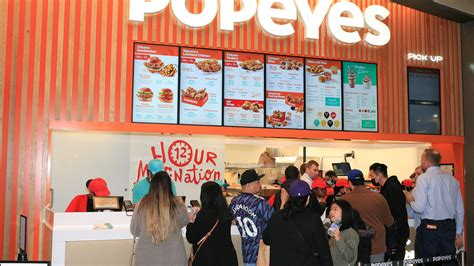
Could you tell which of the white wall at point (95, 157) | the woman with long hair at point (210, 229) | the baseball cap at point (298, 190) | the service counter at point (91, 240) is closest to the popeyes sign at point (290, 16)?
the white wall at point (95, 157)

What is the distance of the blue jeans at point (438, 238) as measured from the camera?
17.6 feet

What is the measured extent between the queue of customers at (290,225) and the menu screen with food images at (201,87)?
1.99 metres

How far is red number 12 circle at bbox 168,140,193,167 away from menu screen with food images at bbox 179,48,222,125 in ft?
3.18

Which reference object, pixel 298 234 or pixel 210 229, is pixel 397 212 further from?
pixel 298 234

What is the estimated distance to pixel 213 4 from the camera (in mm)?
6832

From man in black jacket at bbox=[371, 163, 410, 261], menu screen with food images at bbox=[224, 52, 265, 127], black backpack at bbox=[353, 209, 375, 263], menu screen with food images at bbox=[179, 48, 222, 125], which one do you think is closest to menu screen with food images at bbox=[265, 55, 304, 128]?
menu screen with food images at bbox=[224, 52, 265, 127]

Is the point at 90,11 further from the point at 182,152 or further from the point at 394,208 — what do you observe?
the point at 394,208

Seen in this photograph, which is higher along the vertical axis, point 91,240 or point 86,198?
point 86,198

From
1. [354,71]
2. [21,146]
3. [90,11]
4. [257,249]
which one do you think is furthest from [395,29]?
[21,146]

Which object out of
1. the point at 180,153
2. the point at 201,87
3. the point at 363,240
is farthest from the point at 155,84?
the point at 363,240

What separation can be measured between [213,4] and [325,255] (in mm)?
4318

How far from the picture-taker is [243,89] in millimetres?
7160

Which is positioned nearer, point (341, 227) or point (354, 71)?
point (341, 227)

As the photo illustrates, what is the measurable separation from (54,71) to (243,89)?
242cm
